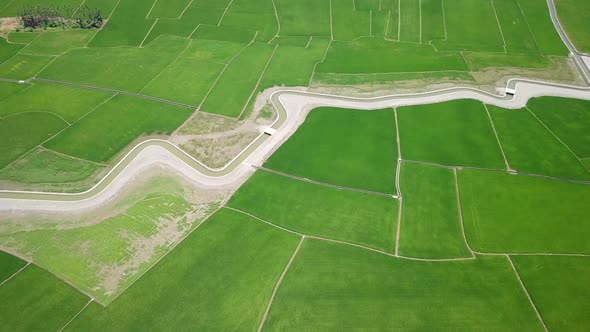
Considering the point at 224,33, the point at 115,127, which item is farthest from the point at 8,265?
the point at 224,33

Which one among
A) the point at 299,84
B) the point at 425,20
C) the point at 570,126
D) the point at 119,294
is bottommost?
the point at 119,294

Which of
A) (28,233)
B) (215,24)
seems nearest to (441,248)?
(28,233)

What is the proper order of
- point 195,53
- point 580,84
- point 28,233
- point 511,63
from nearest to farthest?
1. point 28,233
2. point 580,84
3. point 511,63
4. point 195,53

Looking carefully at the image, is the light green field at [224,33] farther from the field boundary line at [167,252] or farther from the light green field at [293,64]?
the field boundary line at [167,252]

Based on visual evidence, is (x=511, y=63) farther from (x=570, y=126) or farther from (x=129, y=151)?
(x=129, y=151)

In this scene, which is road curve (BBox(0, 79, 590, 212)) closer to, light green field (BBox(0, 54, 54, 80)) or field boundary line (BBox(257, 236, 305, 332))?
field boundary line (BBox(257, 236, 305, 332))

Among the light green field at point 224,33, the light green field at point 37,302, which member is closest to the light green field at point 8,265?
the light green field at point 37,302

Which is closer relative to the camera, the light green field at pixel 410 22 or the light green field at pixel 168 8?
the light green field at pixel 410 22
